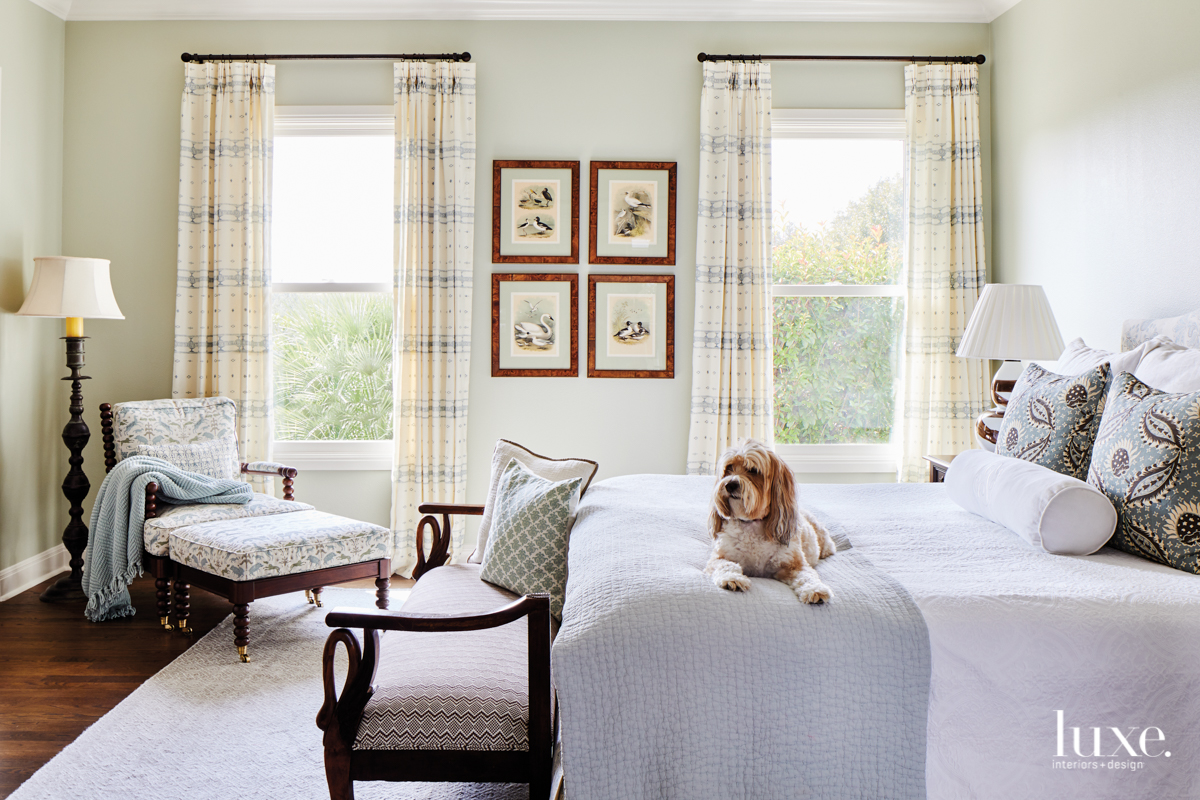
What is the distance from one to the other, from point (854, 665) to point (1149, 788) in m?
0.62

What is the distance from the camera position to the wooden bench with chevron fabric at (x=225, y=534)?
113 inches

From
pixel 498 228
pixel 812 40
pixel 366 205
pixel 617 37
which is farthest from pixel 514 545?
pixel 812 40

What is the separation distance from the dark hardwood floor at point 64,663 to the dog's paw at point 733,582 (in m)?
1.94

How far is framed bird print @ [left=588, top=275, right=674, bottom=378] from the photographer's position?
406 cm

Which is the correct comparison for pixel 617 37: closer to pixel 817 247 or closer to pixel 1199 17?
pixel 817 247

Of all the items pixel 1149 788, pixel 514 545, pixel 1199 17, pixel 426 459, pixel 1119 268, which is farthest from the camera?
pixel 426 459

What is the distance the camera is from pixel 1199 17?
261 centimetres

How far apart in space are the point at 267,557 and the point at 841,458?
9.81ft

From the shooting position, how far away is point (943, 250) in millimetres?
3988

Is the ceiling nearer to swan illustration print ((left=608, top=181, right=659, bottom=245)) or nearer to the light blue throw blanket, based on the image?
swan illustration print ((left=608, top=181, right=659, bottom=245))

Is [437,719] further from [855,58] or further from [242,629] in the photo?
[855,58]

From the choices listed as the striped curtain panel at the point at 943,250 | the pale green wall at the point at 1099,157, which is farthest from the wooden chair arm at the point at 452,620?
the striped curtain panel at the point at 943,250

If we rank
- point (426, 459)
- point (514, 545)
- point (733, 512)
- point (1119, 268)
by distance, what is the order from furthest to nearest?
point (426, 459)
point (1119, 268)
point (514, 545)
point (733, 512)

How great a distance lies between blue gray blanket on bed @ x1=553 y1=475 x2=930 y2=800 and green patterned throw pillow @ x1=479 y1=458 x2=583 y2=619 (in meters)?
0.68
